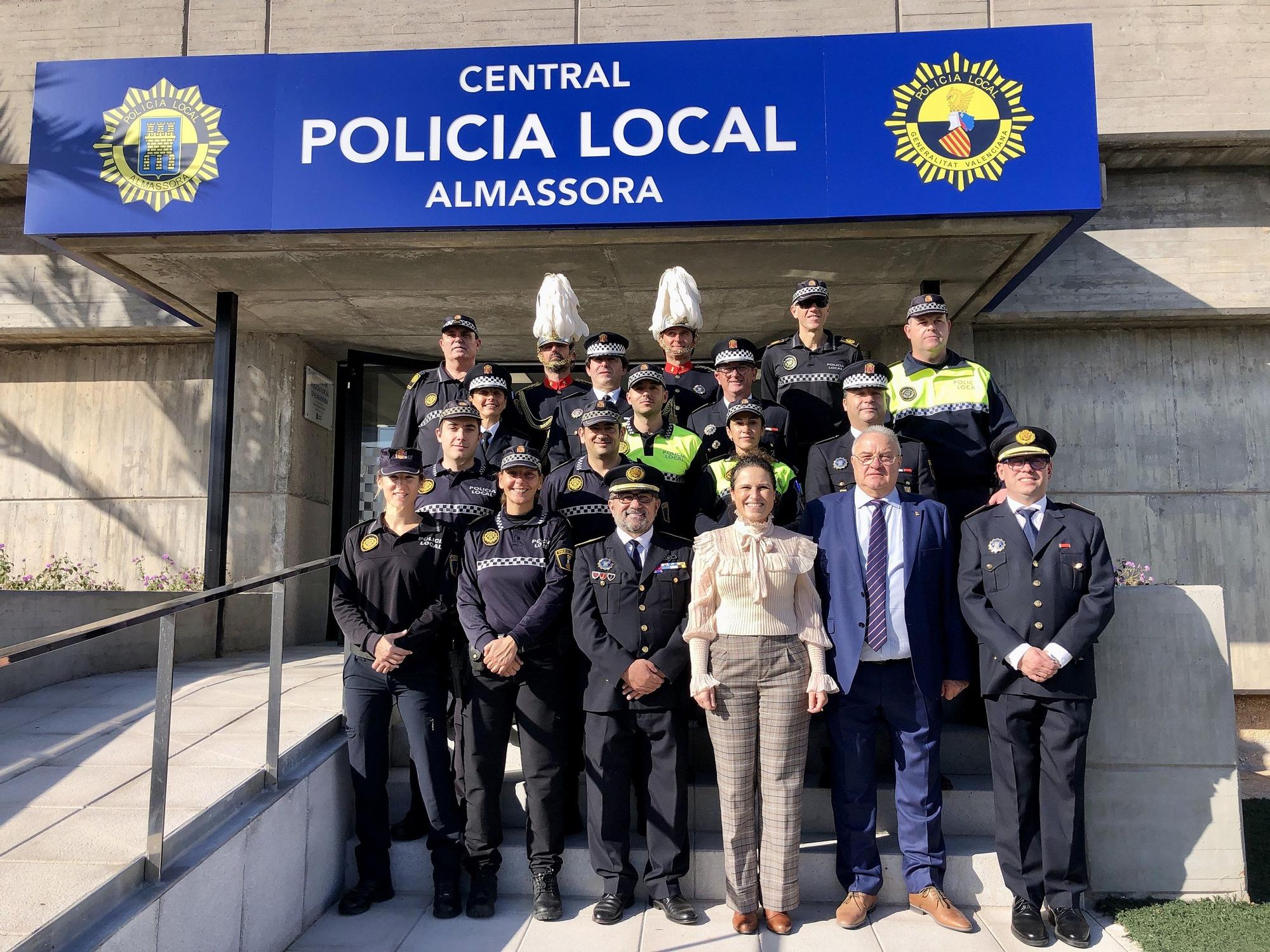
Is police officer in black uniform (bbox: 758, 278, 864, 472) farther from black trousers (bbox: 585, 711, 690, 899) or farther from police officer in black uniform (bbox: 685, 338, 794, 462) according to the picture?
black trousers (bbox: 585, 711, 690, 899)

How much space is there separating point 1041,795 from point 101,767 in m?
3.47

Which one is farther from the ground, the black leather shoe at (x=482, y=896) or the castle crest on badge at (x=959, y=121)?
the castle crest on badge at (x=959, y=121)

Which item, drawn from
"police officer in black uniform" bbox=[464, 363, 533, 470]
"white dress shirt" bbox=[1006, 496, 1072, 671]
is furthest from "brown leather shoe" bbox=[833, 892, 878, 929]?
"police officer in black uniform" bbox=[464, 363, 533, 470]

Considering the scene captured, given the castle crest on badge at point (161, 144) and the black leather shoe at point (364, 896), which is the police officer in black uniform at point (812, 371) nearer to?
the black leather shoe at point (364, 896)

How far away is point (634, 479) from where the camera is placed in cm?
378

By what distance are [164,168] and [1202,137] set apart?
7.70 meters

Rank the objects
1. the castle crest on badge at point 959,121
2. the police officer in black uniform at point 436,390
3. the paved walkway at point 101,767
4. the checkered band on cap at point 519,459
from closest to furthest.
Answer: the paved walkway at point 101,767, the checkered band on cap at point 519,459, the police officer in black uniform at point 436,390, the castle crest on badge at point 959,121

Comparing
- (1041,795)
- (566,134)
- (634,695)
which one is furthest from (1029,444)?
(566,134)

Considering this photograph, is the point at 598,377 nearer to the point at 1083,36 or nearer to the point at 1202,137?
the point at 1083,36

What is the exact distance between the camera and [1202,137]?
23.7 feet

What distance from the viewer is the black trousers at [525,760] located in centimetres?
375

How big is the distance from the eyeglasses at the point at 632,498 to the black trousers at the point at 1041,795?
5.31 feet

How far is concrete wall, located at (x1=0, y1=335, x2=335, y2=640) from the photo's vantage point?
8.18 m

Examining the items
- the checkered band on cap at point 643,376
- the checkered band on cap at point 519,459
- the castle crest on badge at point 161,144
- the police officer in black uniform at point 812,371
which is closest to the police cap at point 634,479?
the checkered band on cap at point 519,459
